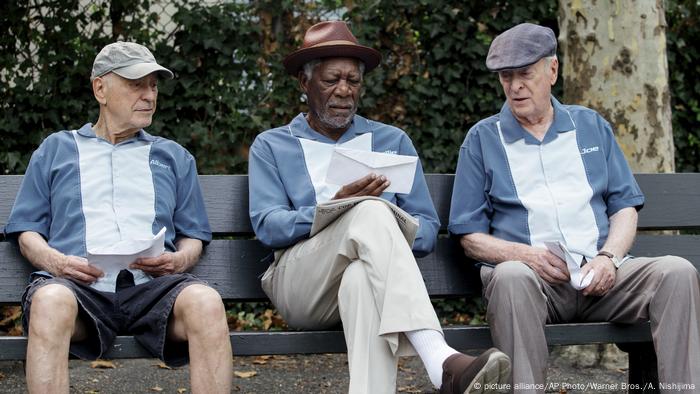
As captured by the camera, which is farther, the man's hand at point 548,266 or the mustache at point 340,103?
the mustache at point 340,103

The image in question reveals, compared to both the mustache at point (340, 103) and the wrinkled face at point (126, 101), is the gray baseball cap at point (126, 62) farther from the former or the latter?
the mustache at point (340, 103)

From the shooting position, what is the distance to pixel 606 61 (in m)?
5.83

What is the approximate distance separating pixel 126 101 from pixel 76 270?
0.83 meters

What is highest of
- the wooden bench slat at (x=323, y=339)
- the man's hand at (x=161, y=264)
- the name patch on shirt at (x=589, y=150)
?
the name patch on shirt at (x=589, y=150)

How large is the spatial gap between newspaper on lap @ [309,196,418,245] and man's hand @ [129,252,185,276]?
2.06 feet

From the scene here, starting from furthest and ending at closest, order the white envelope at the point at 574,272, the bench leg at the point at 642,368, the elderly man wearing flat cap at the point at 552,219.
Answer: the bench leg at the point at 642,368, the white envelope at the point at 574,272, the elderly man wearing flat cap at the point at 552,219

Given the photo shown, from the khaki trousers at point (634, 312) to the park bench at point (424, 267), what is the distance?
0.62 ft

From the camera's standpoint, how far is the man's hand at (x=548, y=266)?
4391mm

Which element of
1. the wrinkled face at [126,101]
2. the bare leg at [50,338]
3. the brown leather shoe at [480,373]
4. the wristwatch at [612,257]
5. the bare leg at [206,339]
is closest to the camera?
the brown leather shoe at [480,373]

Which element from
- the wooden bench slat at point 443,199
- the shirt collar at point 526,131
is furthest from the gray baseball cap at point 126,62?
the shirt collar at point 526,131

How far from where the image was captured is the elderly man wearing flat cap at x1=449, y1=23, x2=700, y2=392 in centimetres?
414

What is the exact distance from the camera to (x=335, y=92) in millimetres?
4723

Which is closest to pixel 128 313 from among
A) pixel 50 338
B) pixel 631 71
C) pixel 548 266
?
pixel 50 338

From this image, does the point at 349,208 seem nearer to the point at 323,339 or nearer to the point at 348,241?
the point at 348,241
